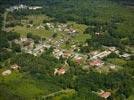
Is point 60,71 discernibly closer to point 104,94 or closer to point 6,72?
point 6,72

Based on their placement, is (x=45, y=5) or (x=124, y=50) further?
(x=45, y=5)

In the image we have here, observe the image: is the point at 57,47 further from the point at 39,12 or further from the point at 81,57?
the point at 39,12

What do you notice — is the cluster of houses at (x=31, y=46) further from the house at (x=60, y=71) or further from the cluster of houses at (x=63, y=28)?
the cluster of houses at (x=63, y=28)

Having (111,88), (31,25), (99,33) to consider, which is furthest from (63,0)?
(111,88)

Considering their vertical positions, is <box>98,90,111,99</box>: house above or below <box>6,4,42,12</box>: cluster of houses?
above

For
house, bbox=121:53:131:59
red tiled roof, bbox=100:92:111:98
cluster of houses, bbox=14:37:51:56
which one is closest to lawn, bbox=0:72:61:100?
red tiled roof, bbox=100:92:111:98

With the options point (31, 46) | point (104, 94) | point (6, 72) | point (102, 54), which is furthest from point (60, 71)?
point (31, 46)

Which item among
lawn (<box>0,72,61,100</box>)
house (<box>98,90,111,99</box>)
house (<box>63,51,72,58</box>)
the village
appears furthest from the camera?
house (<box>63,51,72,58</box>)

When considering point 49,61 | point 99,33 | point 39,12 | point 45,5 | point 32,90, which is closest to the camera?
point 32,90

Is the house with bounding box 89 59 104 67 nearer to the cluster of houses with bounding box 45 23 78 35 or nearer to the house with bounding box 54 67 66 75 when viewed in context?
the house with bounding box 54 67 66 75
